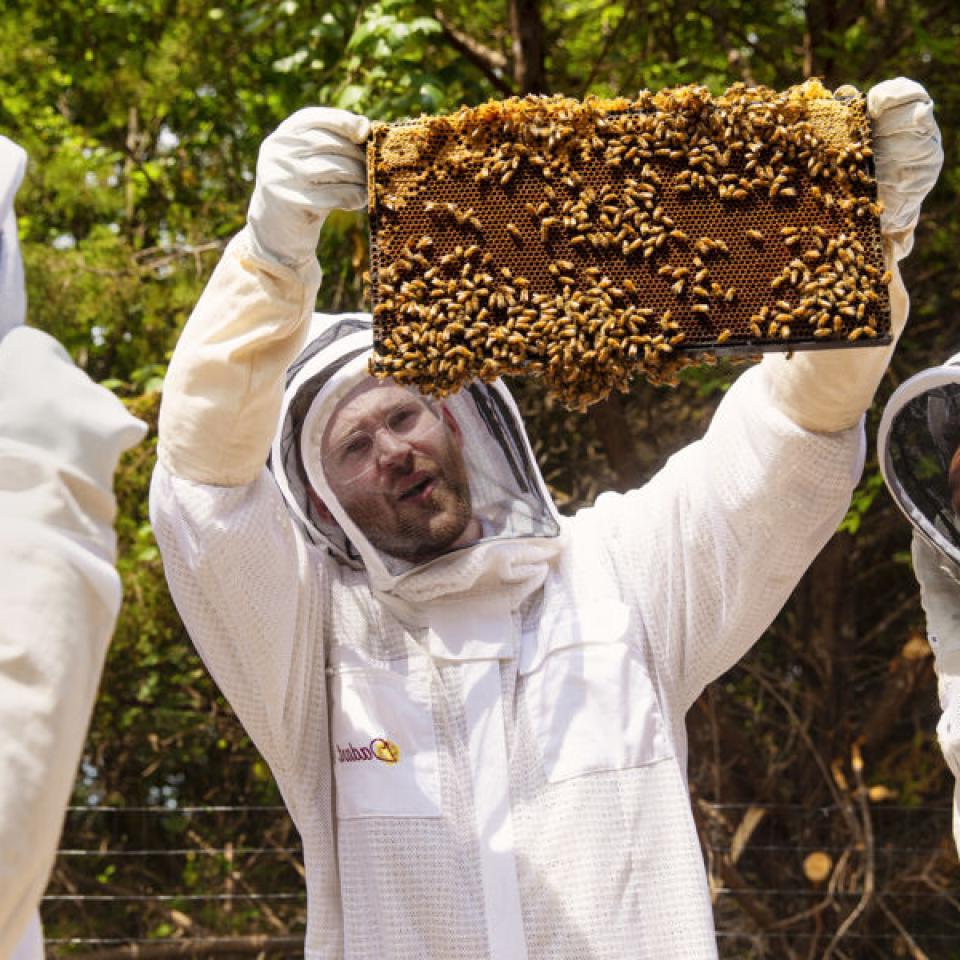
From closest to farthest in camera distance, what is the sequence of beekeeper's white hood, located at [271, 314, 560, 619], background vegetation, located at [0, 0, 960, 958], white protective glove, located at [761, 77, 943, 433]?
white protective glove, located at [761, 77, 943, 433], beekeeper's white hood, located at [271, 314, 560, 619], background vegetation, located at [0, 0, 960, 958]

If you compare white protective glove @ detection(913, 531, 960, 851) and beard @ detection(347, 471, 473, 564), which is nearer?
white protective glove @ detection(913, 531, 960, 851)

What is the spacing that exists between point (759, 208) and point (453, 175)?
0.61m

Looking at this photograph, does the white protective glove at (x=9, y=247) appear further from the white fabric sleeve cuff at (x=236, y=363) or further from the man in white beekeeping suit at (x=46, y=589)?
the white fabric sleeve cuff at (x=236, y=363)

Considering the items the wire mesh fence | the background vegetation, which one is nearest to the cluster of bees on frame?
the background vegetation

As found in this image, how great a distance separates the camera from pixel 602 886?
9.75 ft

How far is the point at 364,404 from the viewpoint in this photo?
11.1 ft

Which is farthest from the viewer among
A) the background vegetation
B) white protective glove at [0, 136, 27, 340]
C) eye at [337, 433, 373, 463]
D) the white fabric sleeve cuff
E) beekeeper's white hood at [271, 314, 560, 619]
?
the background vegetation

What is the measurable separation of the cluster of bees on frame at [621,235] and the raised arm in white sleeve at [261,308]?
115 mm

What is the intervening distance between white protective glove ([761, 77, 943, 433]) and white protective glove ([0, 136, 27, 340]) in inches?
59.3

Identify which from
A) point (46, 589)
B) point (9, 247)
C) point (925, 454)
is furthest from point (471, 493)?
point (46, 589)

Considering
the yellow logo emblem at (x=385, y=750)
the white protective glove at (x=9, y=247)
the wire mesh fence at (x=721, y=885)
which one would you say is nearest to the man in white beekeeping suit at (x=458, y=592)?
the yellow logo emblem at (x=385, y=750)

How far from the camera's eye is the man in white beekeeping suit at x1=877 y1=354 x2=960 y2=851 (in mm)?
3074

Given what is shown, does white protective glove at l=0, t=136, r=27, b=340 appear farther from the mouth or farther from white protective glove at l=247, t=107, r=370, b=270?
the mouth

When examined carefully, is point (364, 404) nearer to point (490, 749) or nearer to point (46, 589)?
point (490, 749)
